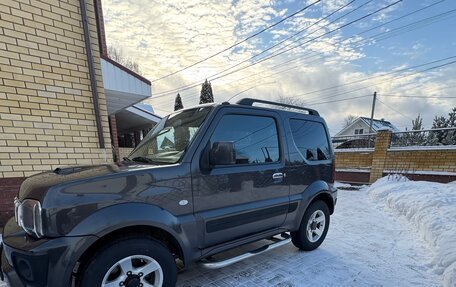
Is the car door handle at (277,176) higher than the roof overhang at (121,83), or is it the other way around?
the roof overhang at (121,83)

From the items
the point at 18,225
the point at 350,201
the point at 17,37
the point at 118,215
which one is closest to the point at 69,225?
the point at 118,215

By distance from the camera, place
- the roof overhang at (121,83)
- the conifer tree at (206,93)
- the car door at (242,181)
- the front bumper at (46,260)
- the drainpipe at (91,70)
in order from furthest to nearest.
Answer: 1. the conifer tree at (206,93)
2. the roof overhang at (121,83)
3. the drainpipe at (91,70)
4. the car door at (242,181)
5. the front bumper at (46,260)

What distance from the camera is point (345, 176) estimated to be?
10.9 m

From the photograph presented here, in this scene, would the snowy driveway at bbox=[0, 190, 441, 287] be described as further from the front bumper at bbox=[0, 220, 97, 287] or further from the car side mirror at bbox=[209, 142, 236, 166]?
the car side mirror at bbox=[209, 142, 236, 166]

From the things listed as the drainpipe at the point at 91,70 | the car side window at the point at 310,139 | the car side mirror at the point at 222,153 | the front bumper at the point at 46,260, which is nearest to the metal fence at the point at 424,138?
the car side window at the point at 310,139

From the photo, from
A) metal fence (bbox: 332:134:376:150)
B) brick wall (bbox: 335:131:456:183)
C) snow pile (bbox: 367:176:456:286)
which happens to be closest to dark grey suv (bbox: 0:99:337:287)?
snow pile (bbox: 367:176:456:286)

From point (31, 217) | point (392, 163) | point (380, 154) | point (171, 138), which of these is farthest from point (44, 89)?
point (392, 163)

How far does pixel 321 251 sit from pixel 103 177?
3.26 meters

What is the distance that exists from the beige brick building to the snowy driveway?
86.3 inches

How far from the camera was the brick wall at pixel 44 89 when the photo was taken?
3876 millimetres

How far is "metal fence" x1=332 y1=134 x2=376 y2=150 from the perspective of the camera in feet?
34.5

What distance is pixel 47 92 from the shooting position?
165 inches

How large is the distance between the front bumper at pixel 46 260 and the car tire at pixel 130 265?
0.14 meters

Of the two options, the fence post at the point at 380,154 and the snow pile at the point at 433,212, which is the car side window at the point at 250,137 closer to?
the snow pile at the point at 433,212
